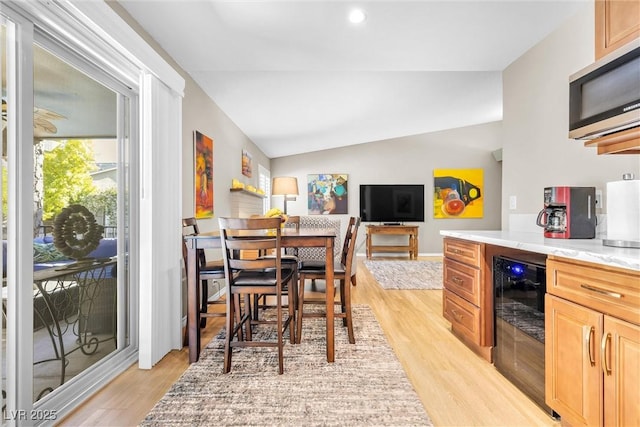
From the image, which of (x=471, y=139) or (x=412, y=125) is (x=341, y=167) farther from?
(x=471, y=139)

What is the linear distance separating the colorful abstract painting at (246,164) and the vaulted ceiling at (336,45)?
0.78 metres

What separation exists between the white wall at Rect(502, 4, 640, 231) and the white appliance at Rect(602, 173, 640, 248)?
378 mm

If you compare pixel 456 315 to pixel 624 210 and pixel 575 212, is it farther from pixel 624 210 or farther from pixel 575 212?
pixel 624 210

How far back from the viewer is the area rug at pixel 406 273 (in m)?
4.19

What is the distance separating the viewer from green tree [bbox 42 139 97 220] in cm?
152

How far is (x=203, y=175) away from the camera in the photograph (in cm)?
320

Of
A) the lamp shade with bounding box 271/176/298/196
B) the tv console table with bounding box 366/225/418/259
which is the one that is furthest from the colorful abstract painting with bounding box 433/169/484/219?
the lamp shade with bounding box 271/176/298/196

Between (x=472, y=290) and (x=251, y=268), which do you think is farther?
(x=472, y=290)

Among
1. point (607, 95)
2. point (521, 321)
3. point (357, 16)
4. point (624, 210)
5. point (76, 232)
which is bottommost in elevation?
point (521, 321)

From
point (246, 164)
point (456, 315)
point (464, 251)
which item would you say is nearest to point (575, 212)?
point (464, 251)

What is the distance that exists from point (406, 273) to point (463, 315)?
9.11 feet

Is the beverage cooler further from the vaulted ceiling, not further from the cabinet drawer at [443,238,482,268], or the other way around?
the vaulted ceiling

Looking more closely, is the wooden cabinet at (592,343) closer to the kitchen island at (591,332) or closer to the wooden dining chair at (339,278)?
the kitchen island at (591,332)

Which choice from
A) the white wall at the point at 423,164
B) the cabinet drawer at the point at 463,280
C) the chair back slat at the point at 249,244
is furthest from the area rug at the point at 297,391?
the white wall at the point at 423,164
